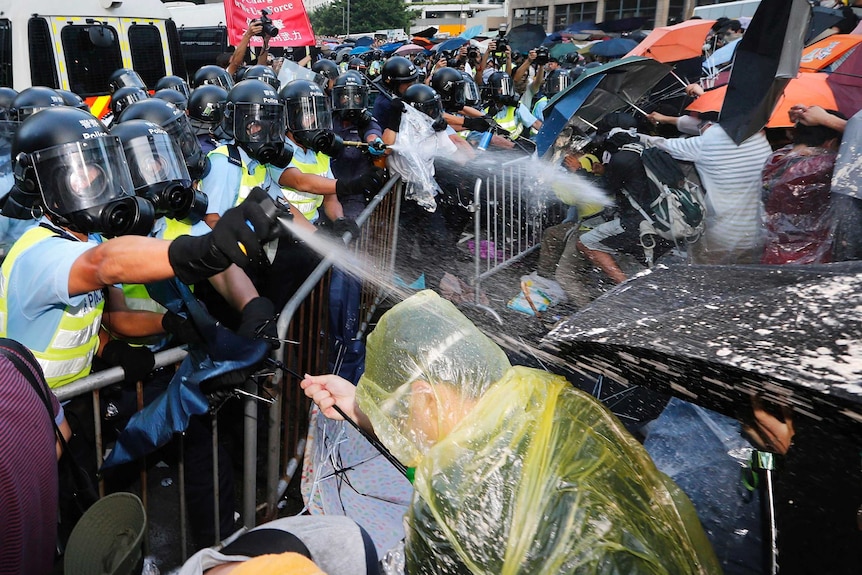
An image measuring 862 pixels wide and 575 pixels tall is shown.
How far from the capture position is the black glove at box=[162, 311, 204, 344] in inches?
101

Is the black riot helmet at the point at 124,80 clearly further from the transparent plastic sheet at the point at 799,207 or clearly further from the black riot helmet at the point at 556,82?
the transparent plastic sheet at the point at 799,207

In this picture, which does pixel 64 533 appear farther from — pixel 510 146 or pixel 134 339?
pixel 510 146

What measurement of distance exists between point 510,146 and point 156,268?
6032 mm

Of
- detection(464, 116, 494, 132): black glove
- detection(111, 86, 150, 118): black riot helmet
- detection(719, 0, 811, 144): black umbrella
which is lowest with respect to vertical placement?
detection(464, 116, 494, 132): black glove

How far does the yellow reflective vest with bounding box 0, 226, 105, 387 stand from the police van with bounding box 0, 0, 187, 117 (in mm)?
5924

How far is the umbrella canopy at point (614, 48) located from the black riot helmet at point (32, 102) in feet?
38.8

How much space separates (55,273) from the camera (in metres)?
2.06

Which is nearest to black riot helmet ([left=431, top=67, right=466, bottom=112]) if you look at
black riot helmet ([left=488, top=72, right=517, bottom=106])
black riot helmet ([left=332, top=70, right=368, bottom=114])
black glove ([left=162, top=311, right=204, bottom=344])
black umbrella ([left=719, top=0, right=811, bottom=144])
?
black riot helmet ([left=488, top=72, right=517, bottom=106])

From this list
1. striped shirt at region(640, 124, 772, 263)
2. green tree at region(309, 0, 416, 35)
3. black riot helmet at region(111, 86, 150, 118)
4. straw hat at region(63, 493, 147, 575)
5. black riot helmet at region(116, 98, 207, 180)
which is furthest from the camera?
green tree at region(309, 0, 416, 35)

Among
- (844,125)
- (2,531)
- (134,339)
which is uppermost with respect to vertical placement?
(844,125)

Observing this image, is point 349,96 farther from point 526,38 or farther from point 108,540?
point 526,38

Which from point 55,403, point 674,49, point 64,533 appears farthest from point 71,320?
point 674,49

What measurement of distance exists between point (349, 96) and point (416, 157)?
4.09ft

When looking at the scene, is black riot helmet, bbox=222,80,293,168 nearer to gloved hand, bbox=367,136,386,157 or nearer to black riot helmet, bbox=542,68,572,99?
gloved hand, bbox=367,136,386,157
